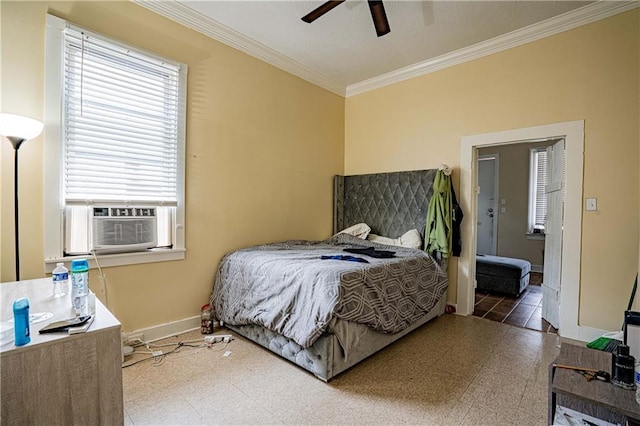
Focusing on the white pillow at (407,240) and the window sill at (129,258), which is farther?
the white pillow at (407,240)

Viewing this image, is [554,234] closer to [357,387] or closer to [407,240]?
[407,240]

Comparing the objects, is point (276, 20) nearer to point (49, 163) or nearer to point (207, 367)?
point (49, 163)

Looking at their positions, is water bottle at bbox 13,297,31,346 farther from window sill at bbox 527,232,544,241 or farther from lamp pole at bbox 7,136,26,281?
window sill at bbox 527,232,544,241

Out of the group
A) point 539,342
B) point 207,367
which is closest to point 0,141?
point 207,367

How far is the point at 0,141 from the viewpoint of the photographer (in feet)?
6.39

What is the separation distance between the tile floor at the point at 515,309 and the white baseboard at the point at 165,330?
10.1ft

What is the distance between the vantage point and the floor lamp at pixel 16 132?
1.73 metres

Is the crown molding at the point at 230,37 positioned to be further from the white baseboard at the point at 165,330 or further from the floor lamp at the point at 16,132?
the white baseboard at the point at 165,330

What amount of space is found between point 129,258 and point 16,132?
3.65 ft

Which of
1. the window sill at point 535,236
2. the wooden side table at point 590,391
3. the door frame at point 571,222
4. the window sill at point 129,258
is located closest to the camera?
the wooden side table at point 590,391

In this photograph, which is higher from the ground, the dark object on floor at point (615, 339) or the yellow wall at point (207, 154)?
the yellow wall at point (207, 154)

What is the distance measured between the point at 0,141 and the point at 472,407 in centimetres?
341

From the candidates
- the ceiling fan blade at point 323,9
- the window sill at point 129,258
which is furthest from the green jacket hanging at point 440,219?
the window sill at point 129,258

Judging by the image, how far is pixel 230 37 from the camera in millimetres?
3051
